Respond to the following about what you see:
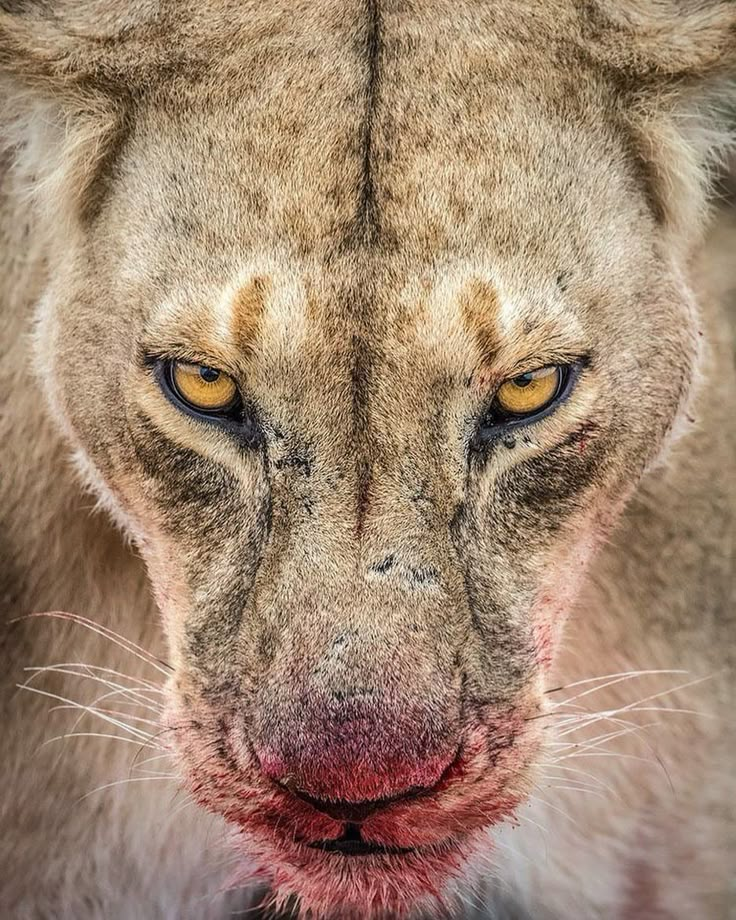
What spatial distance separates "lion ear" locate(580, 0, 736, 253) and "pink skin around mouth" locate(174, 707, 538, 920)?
49cm

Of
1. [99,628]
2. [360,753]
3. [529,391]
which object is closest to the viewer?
[360,753]

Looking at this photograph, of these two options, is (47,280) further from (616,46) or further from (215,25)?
(616,46)

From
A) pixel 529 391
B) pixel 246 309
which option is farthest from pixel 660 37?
pixel 246 309

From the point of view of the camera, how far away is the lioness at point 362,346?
3.31ft

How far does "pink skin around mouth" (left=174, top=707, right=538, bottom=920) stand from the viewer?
1.01 metres

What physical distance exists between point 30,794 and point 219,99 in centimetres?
78

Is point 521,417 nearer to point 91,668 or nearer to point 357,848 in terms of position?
point 357,848

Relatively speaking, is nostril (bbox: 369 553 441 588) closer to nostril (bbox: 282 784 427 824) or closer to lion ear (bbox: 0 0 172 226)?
nostril (bbox: 282 784 427 824)

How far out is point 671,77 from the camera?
1.09 meters

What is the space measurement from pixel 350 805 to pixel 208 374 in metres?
0.35

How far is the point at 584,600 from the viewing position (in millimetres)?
1402

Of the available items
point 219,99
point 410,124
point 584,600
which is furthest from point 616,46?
point 584,600

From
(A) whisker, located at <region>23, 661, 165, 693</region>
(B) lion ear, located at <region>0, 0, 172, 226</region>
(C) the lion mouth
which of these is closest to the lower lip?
(C) the lion mouth

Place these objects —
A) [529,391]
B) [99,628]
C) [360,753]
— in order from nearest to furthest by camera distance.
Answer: [360,753] → [529,391] → [99,628]
